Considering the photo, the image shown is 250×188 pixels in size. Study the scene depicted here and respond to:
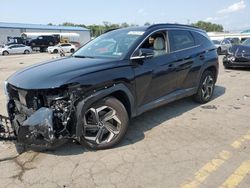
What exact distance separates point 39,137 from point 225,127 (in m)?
3.23

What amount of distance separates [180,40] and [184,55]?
33 cm

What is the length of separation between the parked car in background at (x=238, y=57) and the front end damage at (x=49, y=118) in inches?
384

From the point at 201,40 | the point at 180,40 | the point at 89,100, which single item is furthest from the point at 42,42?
the point at 89,100

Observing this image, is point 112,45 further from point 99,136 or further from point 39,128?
point 39,128

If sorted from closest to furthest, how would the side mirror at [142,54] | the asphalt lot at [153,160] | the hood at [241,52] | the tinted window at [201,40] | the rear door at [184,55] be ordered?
the asphalt lot at [153,160] < the side mirror at [142,54] < the rear door at [184,55] < the tinted window at [201,40] < the hood at [241,52]

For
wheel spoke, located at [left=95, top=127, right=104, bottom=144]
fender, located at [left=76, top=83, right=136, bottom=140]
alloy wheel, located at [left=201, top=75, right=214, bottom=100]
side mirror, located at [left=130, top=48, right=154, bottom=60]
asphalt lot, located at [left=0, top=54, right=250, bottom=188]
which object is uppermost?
side mirror, located at [left=130, top=48, right=154, bottom=60]

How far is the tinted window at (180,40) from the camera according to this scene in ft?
17.9

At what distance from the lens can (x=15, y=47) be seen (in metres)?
37.9

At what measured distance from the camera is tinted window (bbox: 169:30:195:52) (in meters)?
5.47

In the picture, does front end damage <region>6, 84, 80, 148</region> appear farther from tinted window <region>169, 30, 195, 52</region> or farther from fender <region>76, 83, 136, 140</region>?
tinted window <region>169, 30, 195, 52</region>

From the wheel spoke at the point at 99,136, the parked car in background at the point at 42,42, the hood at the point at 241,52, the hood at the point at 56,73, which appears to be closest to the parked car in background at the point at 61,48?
the parked car in background at the point at 42,42

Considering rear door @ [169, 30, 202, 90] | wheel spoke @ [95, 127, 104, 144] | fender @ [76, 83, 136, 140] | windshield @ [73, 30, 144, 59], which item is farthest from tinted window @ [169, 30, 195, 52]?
wheel spoke @ [95, 127, 104, 144]

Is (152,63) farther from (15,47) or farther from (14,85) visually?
(15,47)

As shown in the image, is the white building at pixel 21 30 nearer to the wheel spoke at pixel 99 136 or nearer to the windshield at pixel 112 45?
the windshield at pixel 112 45
